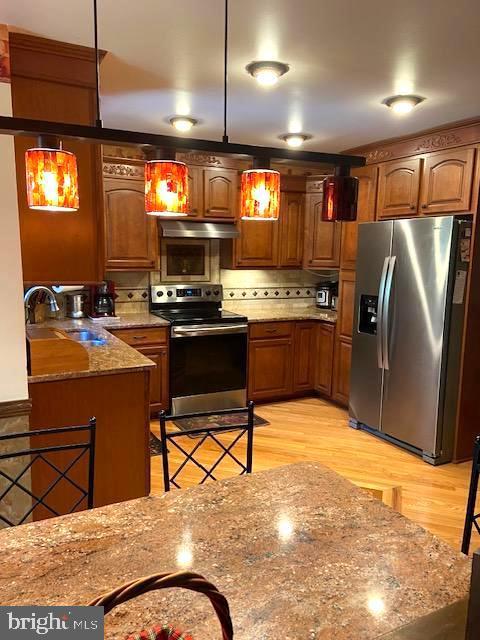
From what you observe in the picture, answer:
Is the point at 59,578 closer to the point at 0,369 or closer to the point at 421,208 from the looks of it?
the point at 0,369

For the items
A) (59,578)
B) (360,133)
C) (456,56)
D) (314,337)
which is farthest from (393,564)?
(314,337)

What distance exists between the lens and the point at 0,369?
198cm

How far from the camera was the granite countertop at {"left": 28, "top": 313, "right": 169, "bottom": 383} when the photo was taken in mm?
2256

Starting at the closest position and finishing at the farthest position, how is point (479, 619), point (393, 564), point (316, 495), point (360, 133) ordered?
point (479, 619), point (393, 564), point (316, 495), point (360, 133)

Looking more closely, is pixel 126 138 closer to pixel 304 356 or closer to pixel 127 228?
pixel 127 228

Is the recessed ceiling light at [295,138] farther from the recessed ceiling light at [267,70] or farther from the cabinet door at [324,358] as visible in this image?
the cabinet door at [324,358]

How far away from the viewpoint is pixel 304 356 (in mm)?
4648

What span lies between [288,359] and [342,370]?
531 mm

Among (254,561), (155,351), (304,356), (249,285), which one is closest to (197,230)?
(249,285)

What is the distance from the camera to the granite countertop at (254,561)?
919mm

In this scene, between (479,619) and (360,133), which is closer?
(479,619)

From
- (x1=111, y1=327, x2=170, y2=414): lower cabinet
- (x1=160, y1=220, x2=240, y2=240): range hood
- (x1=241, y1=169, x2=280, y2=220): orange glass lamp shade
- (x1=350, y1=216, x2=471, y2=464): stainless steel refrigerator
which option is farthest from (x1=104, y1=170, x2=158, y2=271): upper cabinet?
(x1=241, y1=169, x2=280, y2=220): orange glass lamp shade

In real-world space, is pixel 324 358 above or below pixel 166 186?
below

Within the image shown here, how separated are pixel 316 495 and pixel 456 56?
76.2 inches
